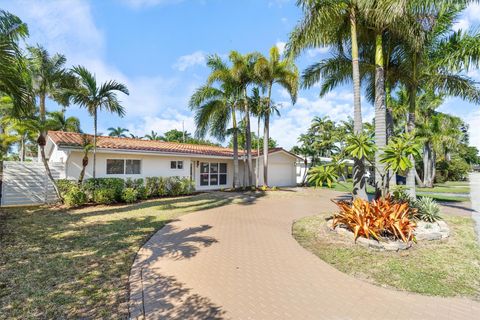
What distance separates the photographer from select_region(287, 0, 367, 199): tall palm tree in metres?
8.65

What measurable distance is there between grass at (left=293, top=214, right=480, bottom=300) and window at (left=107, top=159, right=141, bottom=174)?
1166 cm

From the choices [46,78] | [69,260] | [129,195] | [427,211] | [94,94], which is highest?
[46,78]

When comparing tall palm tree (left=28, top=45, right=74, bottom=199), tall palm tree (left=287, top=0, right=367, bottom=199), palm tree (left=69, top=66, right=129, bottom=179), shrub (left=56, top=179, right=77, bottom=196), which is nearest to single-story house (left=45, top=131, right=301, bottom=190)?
shrub (left=56, top=179, right=77, bottom=196)

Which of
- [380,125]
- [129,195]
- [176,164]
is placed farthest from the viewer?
[176,164]

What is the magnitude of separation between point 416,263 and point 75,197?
1310cm

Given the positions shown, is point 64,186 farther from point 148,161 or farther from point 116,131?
point 116,131

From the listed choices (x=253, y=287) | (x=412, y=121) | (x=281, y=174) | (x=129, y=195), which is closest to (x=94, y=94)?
(x=129, y=195)

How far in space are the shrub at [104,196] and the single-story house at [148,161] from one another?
7.36 feet

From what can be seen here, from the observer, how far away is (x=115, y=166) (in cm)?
1512

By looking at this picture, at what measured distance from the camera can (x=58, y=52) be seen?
1182cm

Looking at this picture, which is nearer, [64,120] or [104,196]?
[104,196]

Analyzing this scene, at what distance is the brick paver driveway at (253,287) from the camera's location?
3.79 m

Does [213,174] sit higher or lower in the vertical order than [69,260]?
higher

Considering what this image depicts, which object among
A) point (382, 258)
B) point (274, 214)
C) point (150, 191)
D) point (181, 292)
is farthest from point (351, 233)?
point (150, 191)
